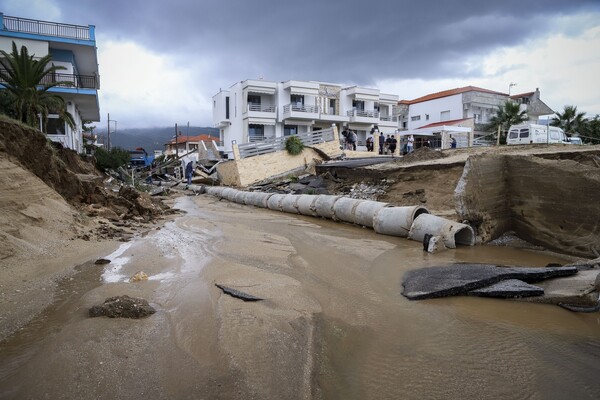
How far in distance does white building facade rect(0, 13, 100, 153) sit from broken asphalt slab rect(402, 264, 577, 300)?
72.3 ft

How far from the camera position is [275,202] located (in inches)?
553

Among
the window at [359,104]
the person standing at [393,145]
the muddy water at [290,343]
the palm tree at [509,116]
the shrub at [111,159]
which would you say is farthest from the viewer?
the window at [359,104]

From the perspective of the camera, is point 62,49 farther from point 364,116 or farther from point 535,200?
point 364,116

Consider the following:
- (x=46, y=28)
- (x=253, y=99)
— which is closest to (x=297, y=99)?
(x=253, y=99)

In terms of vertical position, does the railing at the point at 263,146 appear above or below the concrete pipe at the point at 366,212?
above

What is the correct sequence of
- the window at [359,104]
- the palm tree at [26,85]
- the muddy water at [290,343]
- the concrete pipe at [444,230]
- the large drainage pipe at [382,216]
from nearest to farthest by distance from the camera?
the muddy water at [290,343], the concrete pipe at [444,230], the large drainage pipe at [382,216], the palm tree at [26,85], the window at [359,104]

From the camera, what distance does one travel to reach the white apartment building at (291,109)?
3994 cm

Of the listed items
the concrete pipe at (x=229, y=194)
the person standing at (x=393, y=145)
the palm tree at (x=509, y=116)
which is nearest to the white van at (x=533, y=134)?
the person standing at (x=393, y=145)

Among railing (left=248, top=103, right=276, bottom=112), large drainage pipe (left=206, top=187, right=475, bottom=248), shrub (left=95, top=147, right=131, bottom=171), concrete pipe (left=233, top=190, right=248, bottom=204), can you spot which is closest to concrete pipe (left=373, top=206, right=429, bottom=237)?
large drainage pipe (left=206, top=187, right=475, bottom=248)

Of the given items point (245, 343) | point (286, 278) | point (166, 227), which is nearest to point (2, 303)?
point (245, 343)

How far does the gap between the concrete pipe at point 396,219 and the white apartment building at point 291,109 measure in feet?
99.0

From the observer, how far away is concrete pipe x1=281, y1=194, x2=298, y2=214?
12848 millimetres

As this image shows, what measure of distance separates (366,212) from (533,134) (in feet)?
56.4

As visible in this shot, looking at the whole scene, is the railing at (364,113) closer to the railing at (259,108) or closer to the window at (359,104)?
the window at (359,104)
